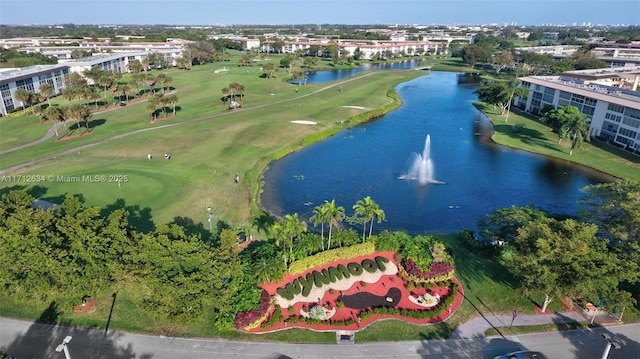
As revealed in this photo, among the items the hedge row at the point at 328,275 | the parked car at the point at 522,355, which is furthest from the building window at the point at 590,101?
the parked car at the point at 522,355

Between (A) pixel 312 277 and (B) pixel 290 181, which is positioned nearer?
(A) pixel 312 277

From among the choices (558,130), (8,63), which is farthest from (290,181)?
(8,63)

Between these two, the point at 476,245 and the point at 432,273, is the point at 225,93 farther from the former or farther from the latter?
the point at 432,273

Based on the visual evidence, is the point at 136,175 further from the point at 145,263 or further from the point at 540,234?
the point at 540,234

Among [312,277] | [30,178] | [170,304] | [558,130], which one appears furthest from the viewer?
[558,130]

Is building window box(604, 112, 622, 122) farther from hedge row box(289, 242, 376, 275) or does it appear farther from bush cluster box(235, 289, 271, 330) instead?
bush cluster box(235, 289, 271, 330)

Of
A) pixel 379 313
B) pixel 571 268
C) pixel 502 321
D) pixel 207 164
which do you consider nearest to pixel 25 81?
pixel 207 164

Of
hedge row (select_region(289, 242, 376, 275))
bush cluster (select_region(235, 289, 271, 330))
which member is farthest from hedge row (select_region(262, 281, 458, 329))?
hedge row (select_region(289, 242, 376, 275))
